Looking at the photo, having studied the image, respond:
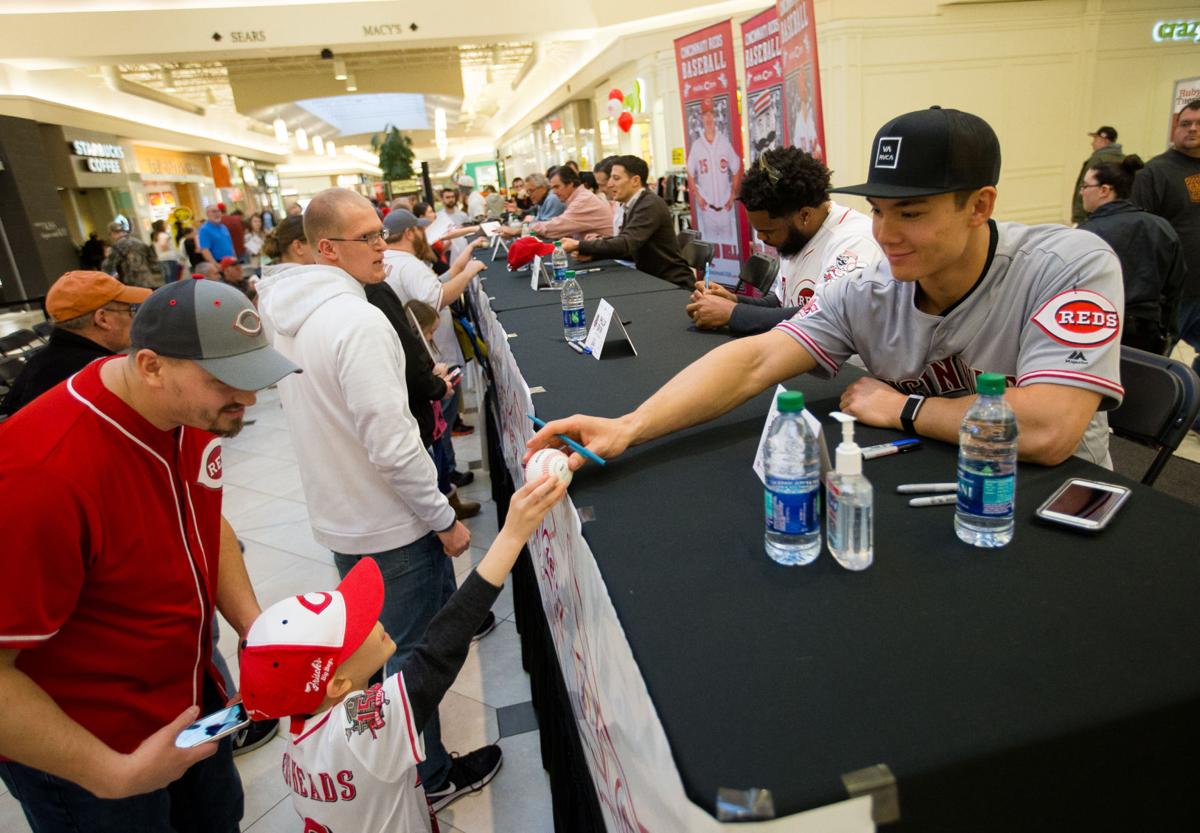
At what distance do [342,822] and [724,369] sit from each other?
1071mm

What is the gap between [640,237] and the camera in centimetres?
425

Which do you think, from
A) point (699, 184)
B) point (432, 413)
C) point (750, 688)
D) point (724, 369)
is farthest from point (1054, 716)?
point (699, 184)

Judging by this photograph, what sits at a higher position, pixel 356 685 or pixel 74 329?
pixel 74 329

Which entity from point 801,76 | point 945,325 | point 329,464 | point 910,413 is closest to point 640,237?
point 801,76

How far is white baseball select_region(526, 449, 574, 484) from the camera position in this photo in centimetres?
119

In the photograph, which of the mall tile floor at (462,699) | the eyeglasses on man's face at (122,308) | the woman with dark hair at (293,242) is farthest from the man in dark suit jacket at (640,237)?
the eyeglasses on man's face at (122,308)

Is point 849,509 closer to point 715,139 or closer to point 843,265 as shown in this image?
point 843,265

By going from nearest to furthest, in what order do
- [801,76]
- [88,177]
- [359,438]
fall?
[359,438], [801,76], [88,177]

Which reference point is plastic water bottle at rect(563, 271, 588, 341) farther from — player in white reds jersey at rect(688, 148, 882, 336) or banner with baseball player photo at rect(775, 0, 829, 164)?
banner with baseball player photo at rect(775, 0, 829, 164)

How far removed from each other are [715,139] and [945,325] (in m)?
4.53

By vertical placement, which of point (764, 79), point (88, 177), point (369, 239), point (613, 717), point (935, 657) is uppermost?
point (88, 177)

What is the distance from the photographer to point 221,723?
1133mm

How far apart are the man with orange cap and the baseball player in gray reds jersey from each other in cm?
169

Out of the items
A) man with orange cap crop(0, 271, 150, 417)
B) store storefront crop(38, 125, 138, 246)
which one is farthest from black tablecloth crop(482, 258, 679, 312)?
store storefront crop(38, 125, 138, 246)
